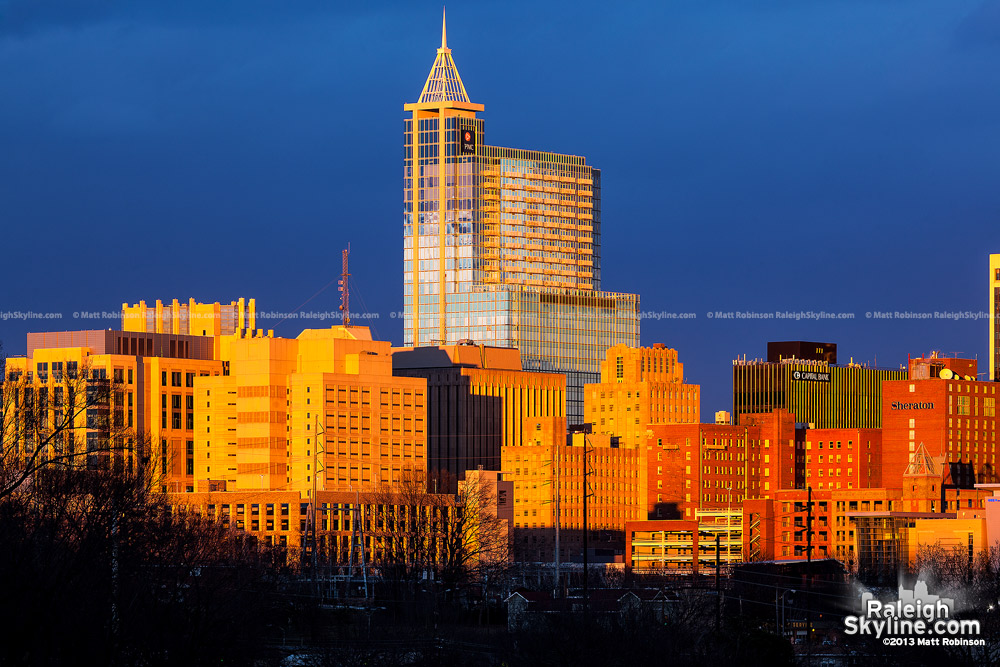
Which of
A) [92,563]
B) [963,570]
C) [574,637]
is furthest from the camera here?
[963,570]

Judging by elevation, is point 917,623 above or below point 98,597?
below

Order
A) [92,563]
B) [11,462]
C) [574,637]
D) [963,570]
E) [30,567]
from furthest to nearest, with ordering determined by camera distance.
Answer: [963,570] < [574,637] < [11,462] < [92,563] < [30,567]

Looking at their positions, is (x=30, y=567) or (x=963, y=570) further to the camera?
(x=963, y=570)

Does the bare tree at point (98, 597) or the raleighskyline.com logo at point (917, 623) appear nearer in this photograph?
the bare tree at point (98, 597)

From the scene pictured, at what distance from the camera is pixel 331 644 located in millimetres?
107562

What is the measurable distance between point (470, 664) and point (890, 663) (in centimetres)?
2551

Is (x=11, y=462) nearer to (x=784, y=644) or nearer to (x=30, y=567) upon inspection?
(x=30, y=567)

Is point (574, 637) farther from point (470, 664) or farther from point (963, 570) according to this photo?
point (963, 570)

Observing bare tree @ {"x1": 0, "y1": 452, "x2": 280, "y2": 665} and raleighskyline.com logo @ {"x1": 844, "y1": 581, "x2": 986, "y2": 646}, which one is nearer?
bare tree @ {"x1": 0, "y1": 452, "x2": 280, "y2": 665}

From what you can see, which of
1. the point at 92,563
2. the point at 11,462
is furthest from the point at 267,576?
the point at 92,563

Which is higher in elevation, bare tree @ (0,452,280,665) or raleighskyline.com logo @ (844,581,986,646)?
bare tree @ (0,452,280,665)

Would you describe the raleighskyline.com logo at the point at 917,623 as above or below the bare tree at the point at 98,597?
below

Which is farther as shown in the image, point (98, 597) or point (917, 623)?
point (917, 623)

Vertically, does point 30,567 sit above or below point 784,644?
above
